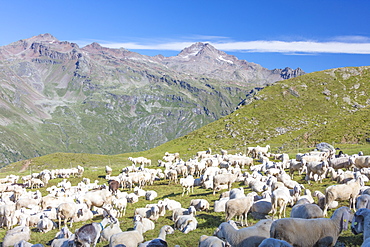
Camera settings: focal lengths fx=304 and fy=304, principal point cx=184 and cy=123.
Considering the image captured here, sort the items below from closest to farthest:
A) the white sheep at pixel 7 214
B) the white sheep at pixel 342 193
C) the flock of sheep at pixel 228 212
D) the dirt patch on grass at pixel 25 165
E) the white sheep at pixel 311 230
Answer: the white sheep at pixel 311 230
the flock of sheep at pixel 228 212
the white sheep at pixel 342 193
the white sheep at pixel 7 214
the dirt patch on grass at pixel 25 165

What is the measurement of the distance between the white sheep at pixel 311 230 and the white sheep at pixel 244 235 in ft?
3.20

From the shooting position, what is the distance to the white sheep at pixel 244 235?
12.1m

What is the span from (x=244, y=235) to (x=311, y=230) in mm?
2557

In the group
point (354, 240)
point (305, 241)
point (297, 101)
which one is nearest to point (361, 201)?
point (354, 240)

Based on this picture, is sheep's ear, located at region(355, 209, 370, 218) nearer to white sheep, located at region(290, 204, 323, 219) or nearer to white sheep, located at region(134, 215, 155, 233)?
white sheep, located at region(290, 204, 323, 219)

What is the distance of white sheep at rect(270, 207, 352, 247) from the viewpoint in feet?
36.9

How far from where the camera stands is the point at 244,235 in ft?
40.4

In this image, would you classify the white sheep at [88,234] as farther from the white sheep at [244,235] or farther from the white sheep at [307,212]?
the white sheep at [307,212]

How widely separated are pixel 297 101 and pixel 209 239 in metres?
97.3

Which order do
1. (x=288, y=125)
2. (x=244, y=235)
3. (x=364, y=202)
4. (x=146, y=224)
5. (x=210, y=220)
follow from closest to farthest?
(x=244, y=235) → (x=364, y=202) → (x=146, y=224) → (x=210, y=220) → (x=288, y=125)

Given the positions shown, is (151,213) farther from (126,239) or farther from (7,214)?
(7,214)

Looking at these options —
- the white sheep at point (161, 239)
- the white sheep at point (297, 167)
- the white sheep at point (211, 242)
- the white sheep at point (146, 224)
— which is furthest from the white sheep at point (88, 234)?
the white sheep at point (297, 167)

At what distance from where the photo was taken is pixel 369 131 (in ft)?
216

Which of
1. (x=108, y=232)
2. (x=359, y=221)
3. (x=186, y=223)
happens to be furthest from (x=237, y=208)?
(x=108, y=232)
